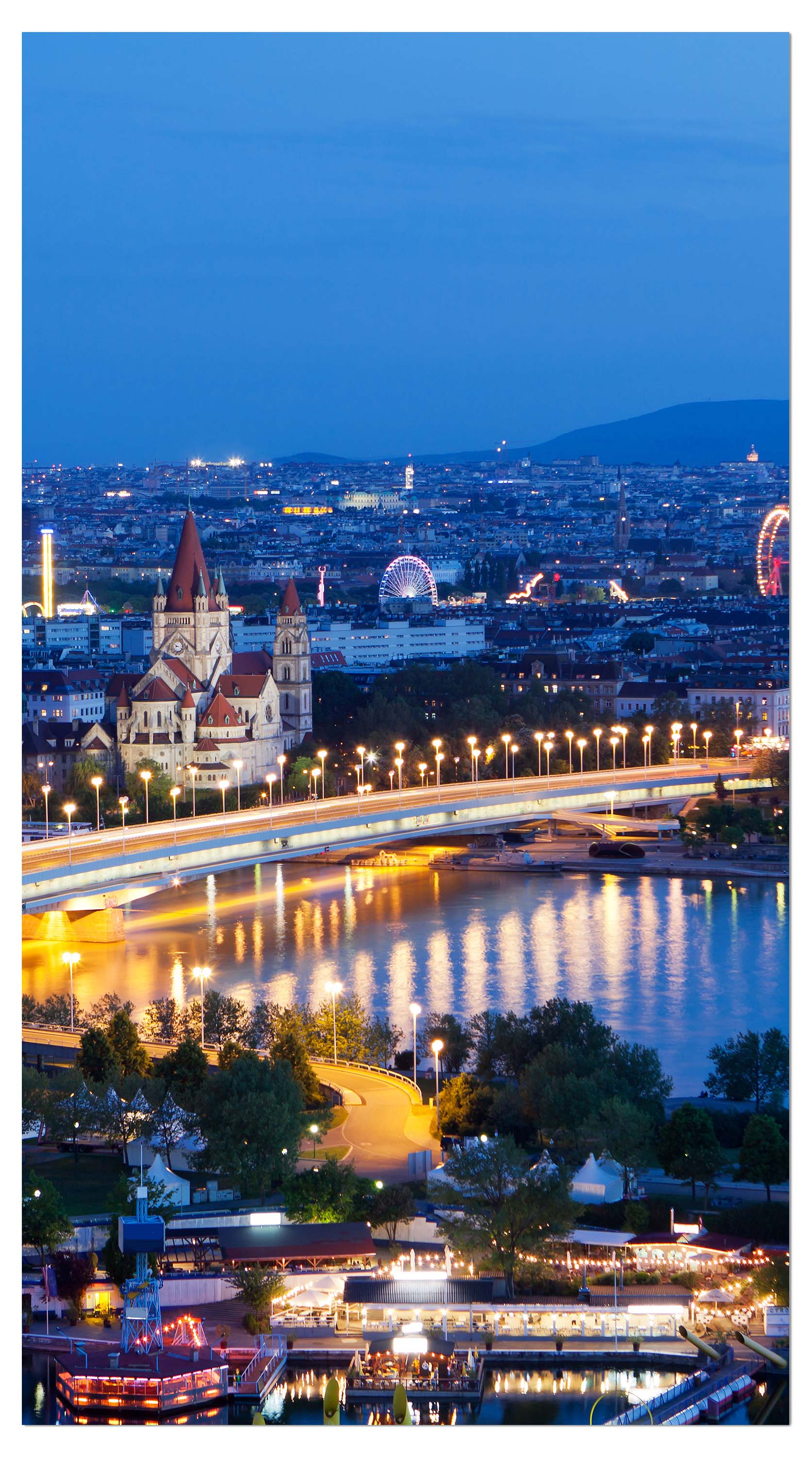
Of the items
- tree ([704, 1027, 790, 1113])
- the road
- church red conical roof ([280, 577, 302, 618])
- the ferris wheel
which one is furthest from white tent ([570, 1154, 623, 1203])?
the ferris wheel

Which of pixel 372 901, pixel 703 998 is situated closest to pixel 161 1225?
pixel 703 998

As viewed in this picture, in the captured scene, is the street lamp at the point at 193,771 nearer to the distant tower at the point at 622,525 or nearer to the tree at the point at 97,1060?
the tree at the point at 97,1060

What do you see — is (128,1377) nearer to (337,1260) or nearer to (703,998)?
(337,1260)

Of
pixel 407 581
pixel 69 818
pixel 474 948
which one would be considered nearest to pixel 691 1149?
pixel 474 948

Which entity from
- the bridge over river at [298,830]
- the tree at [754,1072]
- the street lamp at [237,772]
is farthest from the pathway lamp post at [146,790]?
the tree at [754,1072]

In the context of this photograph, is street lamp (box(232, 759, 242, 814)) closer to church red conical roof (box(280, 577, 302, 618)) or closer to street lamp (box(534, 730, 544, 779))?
street lamp (box(534, 730, 544, 779))

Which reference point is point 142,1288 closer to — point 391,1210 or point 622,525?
point 391,1210
